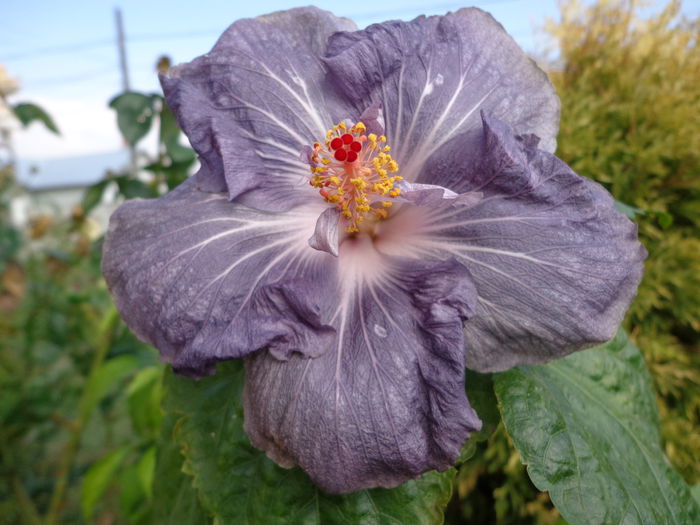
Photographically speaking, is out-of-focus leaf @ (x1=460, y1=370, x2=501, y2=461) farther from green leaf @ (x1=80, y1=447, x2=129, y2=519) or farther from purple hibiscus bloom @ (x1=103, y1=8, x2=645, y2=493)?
green leaf @ (x1=80, y1=447, x2=129, y2=519)

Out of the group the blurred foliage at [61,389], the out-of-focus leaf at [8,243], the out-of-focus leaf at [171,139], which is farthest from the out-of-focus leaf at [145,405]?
the out-of-focus leaf at [8,243]

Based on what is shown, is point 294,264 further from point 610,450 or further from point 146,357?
point 146,357

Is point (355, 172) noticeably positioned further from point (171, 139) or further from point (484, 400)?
point (171, 139)

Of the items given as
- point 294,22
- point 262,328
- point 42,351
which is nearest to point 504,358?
point 262,328

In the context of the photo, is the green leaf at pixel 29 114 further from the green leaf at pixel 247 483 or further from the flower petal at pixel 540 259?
the flower petal at pixel 540 259

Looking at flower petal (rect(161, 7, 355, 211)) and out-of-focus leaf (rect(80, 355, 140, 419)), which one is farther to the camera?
out-of-focus leaf (rect(80, 355, 140, 419))

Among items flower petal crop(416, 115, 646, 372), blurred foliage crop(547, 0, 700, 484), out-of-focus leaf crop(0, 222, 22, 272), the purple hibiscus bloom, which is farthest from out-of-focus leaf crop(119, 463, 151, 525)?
out-of-focus leaf crop(0, 222, 22, 272)
